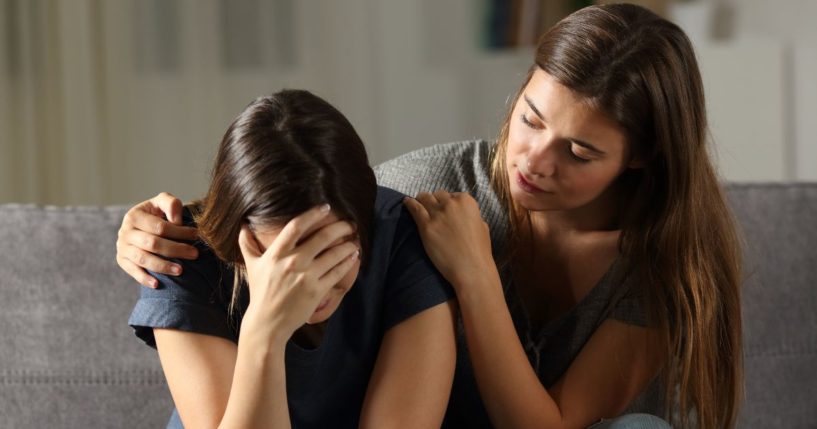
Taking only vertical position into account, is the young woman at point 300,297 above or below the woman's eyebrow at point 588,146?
below

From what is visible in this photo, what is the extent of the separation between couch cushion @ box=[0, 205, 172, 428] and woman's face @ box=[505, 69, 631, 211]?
2.26 ft

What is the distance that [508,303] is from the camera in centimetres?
156

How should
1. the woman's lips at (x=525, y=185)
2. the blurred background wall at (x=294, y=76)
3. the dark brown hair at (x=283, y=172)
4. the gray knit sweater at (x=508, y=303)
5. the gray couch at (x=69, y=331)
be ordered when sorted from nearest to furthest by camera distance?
the dark brown hair at (x=283, y=172) → the woman's lips at (x=525, y=185) → the gray knit sweater at (x=508, y=303) → the gray couch at (x=69, y=331) → the blurred background wall at (x=294, y=76)

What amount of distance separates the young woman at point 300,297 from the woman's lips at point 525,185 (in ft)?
0.50

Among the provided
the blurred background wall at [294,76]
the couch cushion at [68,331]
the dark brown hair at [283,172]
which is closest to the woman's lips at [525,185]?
the dark brown hair at [283,172]

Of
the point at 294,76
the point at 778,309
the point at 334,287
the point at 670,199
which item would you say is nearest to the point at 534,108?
the point at 670,199

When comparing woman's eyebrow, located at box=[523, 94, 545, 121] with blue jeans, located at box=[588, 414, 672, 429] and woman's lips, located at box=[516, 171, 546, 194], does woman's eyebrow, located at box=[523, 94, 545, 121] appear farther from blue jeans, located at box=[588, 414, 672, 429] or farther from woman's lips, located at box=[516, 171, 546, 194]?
blue jeans, located at box=[588, 414, 672, 429]

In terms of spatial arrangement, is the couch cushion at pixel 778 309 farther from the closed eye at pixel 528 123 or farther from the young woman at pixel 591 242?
the closed eye at pixel 528 123

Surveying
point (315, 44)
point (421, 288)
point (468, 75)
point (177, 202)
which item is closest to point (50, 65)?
point (315, 44)

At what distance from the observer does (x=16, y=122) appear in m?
3.23

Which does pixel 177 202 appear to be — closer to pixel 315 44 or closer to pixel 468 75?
pixel 315 44

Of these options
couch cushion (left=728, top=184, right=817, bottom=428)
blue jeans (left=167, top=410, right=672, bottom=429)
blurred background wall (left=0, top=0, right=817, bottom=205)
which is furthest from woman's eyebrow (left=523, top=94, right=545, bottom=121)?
blurred background wall (left=0, top=0, right=817, bottom=205)

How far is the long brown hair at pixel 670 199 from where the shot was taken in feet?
4.52

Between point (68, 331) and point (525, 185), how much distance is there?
79cm
